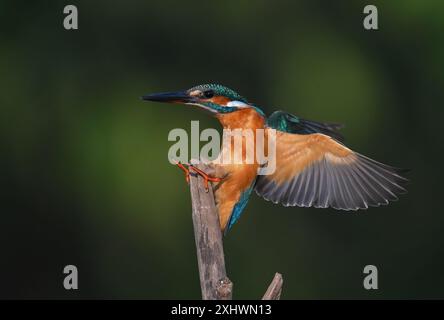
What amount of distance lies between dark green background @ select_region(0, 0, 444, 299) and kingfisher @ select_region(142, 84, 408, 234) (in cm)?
205

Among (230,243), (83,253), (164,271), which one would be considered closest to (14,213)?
(83,253)

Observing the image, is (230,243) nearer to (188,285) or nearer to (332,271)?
(188,285)

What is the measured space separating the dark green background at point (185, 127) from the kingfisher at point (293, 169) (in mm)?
2048

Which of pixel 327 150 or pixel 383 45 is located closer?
pixel 327 150

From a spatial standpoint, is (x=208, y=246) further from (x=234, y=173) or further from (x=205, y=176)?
(x=234, y=173)

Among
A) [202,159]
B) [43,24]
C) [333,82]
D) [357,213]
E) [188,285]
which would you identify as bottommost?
[188,285]

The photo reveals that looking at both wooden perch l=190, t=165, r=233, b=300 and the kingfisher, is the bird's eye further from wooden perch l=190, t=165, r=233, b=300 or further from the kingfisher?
wooden perch l=190, t=165, r=233, b=300

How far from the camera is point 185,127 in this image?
588 centimetres

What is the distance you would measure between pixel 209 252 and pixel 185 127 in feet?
9.37

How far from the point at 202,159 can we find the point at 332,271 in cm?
296

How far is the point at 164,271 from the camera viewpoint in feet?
19.8

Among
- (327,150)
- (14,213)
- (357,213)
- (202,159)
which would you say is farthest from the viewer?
(357,213)

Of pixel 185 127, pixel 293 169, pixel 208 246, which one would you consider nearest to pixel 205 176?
pixel 208 246

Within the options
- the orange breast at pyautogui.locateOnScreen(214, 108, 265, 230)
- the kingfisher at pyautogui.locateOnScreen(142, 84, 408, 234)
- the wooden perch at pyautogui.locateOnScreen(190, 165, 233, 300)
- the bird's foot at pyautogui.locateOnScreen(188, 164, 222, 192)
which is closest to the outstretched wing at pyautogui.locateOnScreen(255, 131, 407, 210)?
the kingfisher at pyautogui.locateOnScreen(142, 84, 408, 234)
